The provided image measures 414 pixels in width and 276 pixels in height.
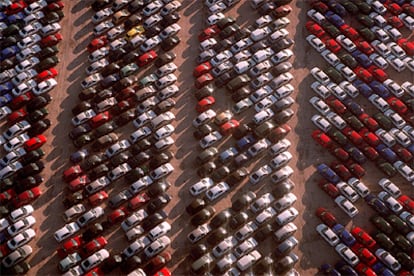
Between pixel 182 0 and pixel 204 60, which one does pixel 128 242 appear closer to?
pixel 204 60

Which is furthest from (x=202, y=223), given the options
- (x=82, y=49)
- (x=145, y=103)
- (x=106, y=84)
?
(x=82, y=49)

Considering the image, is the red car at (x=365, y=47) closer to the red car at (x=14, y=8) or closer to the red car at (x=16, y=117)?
the red car at (x=16, y=117)

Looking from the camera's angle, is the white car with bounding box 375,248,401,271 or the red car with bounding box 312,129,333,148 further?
the red car with bounding box 312,129,333,148

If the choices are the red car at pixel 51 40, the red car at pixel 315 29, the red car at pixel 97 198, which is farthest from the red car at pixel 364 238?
the red car at pixel 51 40

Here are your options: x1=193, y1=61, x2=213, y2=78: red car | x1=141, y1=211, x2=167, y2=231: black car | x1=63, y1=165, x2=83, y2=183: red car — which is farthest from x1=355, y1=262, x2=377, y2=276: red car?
x1=63, y1=165, x2=83, y2=183: red car

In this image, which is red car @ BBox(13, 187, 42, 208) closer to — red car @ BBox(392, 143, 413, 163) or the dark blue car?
the dark blue car

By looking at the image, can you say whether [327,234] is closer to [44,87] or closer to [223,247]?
[223,247]
